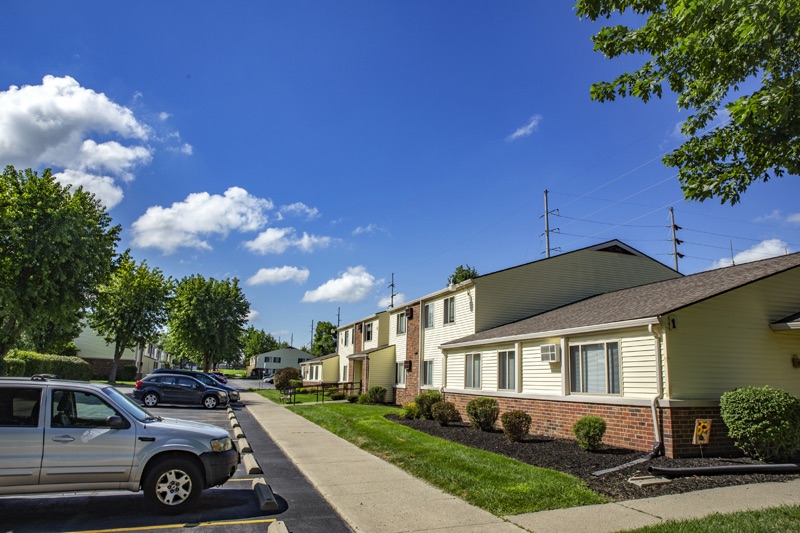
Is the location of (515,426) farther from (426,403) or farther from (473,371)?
(426,403)

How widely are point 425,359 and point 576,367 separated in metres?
12.5

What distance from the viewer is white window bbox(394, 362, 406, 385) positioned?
2860 cm

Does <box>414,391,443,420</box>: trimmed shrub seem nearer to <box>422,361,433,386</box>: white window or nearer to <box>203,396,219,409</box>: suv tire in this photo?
<box>422,361,433,386</box>: white window

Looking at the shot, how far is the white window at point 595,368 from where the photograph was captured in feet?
41.4

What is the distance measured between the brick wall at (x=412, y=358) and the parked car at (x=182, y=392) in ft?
29.1

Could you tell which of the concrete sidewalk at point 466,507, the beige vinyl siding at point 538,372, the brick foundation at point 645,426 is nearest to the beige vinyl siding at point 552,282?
the beige vinyl siding at point 538,372

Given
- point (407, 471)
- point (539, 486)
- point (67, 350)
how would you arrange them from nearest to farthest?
point (539, 486) → point (407, 471) → point (67, 350)

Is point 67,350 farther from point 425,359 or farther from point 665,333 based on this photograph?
point 665,333

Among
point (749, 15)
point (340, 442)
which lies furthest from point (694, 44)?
point (340, 442)

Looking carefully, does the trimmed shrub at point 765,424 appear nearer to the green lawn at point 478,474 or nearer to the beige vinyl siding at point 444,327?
the green lawn at point 478,474

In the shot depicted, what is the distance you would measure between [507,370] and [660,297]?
5439 millimetres

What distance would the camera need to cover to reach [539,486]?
830cm

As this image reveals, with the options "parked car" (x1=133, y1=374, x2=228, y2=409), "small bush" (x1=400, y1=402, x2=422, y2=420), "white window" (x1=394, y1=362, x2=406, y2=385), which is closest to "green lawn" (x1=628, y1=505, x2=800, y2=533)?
"small bush" (x1=400, y1=402, x2=422, y2=420)

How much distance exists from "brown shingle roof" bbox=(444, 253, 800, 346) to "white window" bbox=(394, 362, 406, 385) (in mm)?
10805
